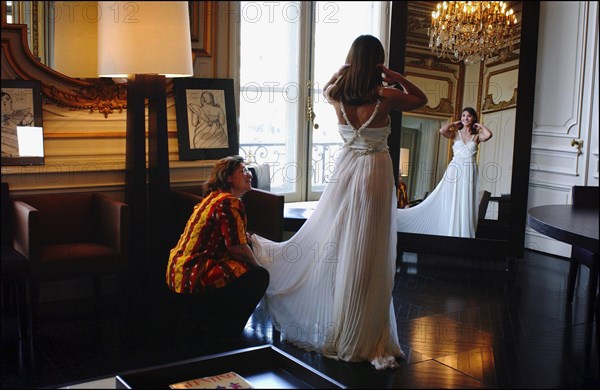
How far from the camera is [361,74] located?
3518mm

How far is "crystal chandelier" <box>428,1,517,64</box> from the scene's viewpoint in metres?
5.00

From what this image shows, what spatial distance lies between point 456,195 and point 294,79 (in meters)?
1.51

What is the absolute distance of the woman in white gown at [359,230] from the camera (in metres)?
3.58

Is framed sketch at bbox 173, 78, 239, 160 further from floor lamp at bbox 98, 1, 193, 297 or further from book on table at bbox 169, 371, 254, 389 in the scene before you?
book on table at bbox 169, 371, 254, 389

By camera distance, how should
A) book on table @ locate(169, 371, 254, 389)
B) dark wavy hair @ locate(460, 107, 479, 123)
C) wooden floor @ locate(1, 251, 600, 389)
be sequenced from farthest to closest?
dark wavy hair @ locate(460, 107, 479, 123) → wooden floor @ locate(1, 251, 600, 389) → book on table @ locate(169, 371, 254, 389)

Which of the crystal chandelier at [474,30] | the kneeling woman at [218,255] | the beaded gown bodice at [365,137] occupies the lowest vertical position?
the kneeling woman at [218,255]

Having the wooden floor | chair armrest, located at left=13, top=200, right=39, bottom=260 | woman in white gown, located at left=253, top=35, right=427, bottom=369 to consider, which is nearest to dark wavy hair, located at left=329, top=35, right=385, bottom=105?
woman in white gown, located at left=253, top=35, right=427, bottom=369

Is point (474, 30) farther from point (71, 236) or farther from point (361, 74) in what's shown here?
point (71, 236)

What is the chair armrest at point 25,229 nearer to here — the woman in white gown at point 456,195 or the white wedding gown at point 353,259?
the white wedding gown at point 353,259

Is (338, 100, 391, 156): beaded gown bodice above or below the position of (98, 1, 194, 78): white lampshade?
below

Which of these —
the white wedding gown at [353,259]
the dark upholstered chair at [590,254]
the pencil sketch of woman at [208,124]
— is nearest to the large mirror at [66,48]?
the pencil sketch of woman at [208,124]

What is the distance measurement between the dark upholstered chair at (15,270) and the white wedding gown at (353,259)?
145cm

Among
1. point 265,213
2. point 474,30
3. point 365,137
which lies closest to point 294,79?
point 265,213

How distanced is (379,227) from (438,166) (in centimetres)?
195
